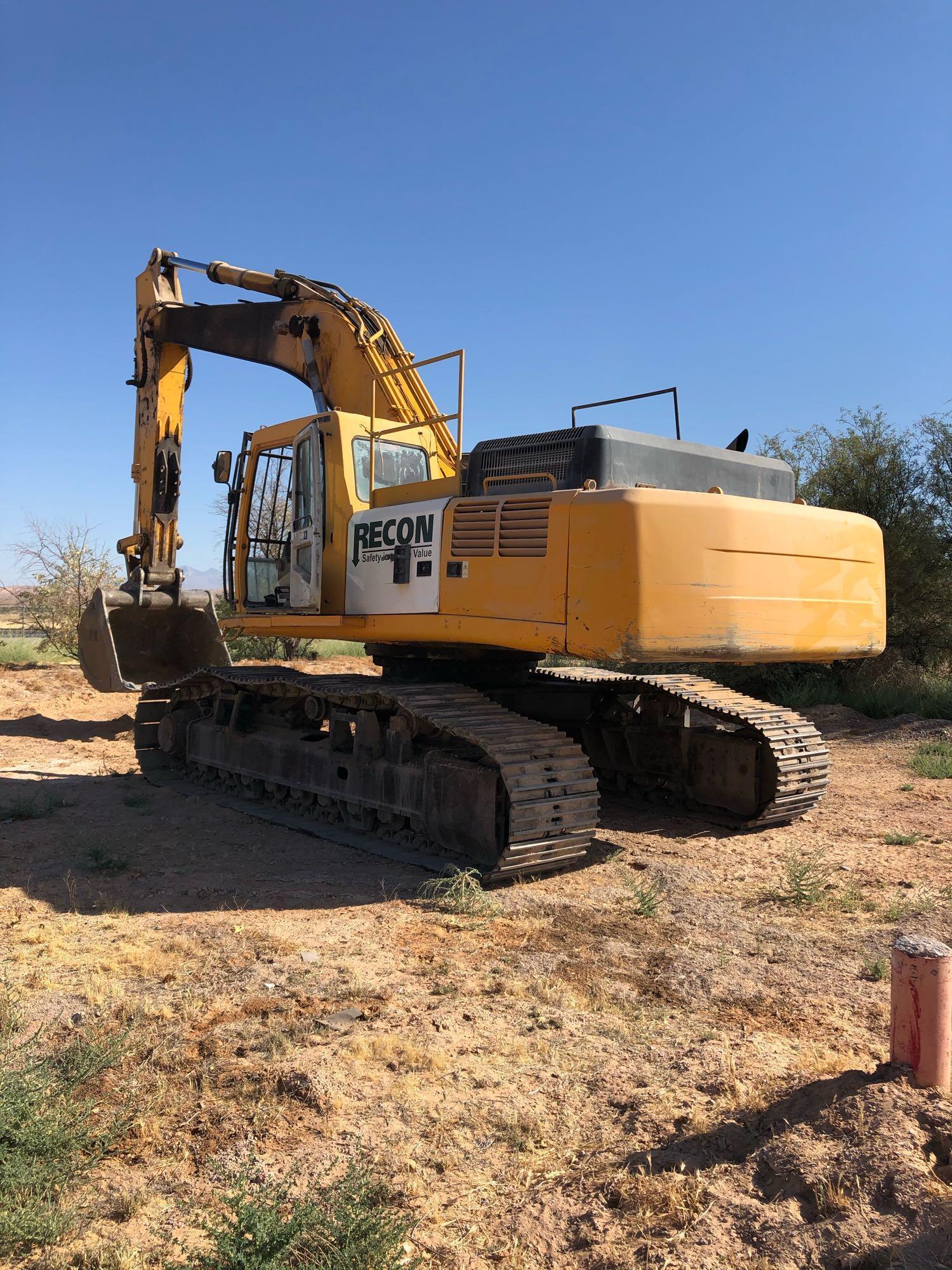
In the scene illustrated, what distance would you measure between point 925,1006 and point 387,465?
5986mm

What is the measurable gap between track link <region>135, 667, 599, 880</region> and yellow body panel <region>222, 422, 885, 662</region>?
0.60 meters

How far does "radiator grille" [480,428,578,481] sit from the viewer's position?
622 centimetres

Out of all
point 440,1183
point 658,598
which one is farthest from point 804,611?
point 440,1183

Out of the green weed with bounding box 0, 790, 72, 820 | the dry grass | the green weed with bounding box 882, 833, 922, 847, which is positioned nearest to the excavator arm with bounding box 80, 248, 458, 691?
the green weed with bounding box 0, 790, 72, 820

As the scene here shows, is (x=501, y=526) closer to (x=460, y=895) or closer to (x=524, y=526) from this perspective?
(x=524, y=526)

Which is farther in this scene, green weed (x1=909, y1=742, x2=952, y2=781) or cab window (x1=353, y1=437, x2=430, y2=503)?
green weed (x1=909, y1=742, x2=952, y2=781)

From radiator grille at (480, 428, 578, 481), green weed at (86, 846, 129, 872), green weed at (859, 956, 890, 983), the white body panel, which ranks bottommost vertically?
green weed at (86, 846, 129, 872)

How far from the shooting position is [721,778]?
8.02 m

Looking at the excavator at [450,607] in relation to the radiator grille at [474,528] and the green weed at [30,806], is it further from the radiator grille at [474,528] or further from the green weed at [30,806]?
the green weed at [30,806]

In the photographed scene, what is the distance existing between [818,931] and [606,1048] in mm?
2084

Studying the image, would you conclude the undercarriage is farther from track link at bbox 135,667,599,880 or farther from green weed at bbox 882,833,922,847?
green weed at bbox 882,833,922,847

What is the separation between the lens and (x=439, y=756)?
687 cm

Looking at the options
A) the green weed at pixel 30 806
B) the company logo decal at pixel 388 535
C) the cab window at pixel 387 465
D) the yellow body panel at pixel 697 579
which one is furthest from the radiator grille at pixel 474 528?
the green weed at pixel 30 806

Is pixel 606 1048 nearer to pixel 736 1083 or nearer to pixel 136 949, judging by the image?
pixel 736 1083
